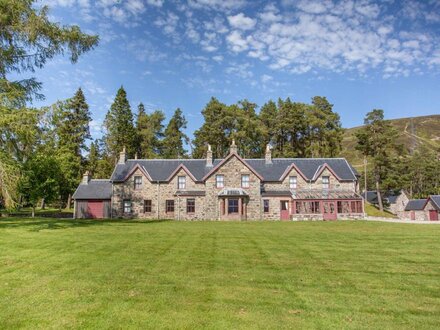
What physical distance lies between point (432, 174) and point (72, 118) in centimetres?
8329

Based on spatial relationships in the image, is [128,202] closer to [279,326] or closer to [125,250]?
[125,250]

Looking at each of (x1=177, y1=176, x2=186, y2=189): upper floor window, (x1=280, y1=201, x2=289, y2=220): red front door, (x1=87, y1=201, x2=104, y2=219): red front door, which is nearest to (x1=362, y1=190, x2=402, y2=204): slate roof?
(x1=280, y1=201, x2=289, y2=220): red front door

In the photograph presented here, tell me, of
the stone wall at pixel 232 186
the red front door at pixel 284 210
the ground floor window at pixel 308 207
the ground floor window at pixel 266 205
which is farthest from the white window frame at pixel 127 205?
the ground floor window at pixel 308 207

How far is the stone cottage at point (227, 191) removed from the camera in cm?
3519

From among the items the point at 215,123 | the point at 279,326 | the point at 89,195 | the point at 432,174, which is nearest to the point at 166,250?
the point at 279,326

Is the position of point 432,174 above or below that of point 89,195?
above

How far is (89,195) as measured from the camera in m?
38.2

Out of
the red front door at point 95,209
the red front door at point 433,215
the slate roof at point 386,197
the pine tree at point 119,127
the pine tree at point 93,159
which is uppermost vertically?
the pine tree at point 119,127

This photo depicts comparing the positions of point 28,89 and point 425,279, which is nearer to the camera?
point 425,279

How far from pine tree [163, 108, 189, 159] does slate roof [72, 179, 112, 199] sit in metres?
24.2

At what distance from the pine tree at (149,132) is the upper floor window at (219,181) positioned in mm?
29115

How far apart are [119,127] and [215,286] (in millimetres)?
53867

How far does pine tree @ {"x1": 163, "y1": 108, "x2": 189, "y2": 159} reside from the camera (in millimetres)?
63812

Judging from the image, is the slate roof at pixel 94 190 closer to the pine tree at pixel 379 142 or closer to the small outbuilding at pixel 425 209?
the pine tree at pixel 379 142
